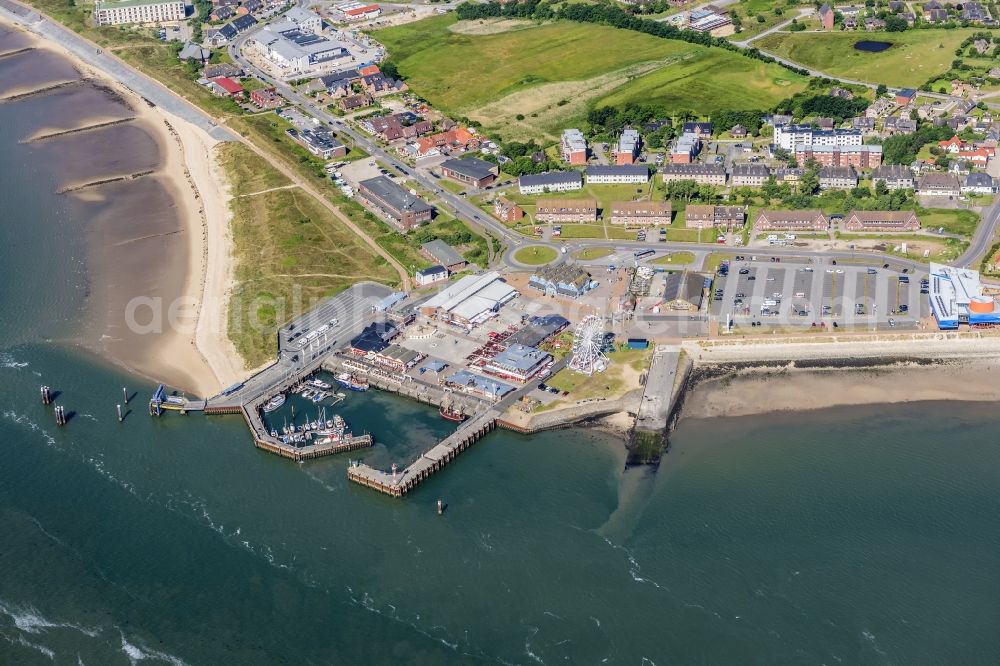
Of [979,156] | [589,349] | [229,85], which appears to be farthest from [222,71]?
[979,156]

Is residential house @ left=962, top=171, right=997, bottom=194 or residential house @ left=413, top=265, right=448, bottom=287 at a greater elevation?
residential house @ left=962, top=171, right=997, bottom=194

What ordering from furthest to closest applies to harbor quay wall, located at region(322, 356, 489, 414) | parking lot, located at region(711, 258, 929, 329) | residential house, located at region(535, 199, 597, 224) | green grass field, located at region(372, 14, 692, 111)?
green grass field, located at region(372, 14, 692, 111), residential house, located at region(535, 199, 597, 224), parking lot, located at region(711, 258, 929, 329), harbor quay wall, located at region(322, 356, 489, 414)

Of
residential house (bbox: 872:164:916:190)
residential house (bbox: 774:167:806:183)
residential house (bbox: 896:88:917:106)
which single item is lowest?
residential house (bbox: 774:167:806:183)

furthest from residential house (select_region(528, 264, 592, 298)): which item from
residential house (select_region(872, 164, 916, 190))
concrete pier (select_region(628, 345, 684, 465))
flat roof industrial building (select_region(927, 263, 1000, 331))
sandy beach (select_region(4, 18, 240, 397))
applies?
residential house (select_region(872, 164, 916, 190))

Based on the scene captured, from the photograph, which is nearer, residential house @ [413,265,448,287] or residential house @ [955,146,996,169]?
residential house @ [413,265,448,287]

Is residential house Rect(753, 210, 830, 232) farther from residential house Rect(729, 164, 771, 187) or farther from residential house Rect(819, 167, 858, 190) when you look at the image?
residential house Rect(729, 164, 771, 187)

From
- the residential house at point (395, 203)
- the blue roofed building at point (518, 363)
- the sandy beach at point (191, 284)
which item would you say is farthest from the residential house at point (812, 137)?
the sandy beach at point (191, 284)

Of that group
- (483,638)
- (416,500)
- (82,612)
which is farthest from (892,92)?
(82,612)
